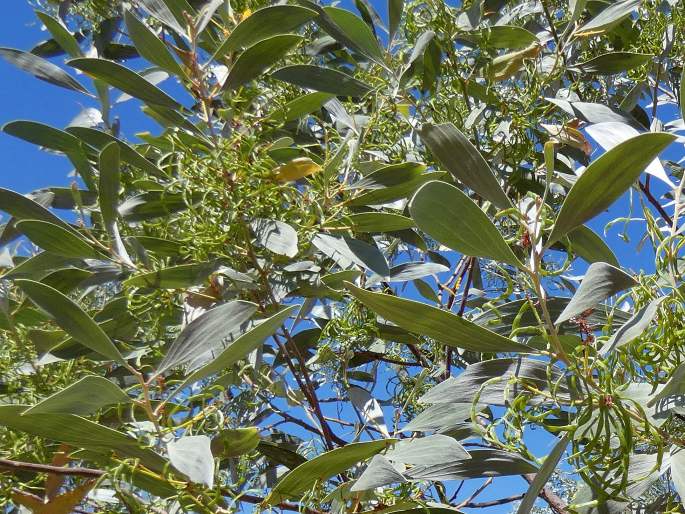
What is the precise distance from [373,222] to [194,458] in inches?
19.2

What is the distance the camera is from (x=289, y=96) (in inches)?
51.3

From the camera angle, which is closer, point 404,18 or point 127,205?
point 127,205

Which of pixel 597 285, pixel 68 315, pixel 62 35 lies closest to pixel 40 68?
pixel 62 35

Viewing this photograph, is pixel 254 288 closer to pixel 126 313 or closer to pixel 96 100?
pixel 126 313

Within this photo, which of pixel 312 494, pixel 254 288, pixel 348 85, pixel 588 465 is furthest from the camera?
pixel 348 85

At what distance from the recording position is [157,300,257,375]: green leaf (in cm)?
76

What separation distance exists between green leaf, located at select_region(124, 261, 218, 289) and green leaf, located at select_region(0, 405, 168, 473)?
0.24 meters

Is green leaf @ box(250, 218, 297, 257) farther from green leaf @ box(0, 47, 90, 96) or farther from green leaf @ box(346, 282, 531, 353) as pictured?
green leaf @ box(0, 47, 90, 96)

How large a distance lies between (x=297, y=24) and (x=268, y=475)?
0.73 m

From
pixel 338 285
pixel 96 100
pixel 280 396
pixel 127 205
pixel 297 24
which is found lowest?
pixel 280 396

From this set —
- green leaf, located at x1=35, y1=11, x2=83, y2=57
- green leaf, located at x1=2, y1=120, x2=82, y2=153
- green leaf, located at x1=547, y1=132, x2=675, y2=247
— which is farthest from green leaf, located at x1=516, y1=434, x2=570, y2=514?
green leaf, located at x1=35, y1=11, x2=83, y2=57

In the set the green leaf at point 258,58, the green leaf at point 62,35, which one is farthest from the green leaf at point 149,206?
the green leaf at point 62,35

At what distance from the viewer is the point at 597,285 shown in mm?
645

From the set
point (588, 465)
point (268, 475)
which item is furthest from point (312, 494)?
point (268, 475)
